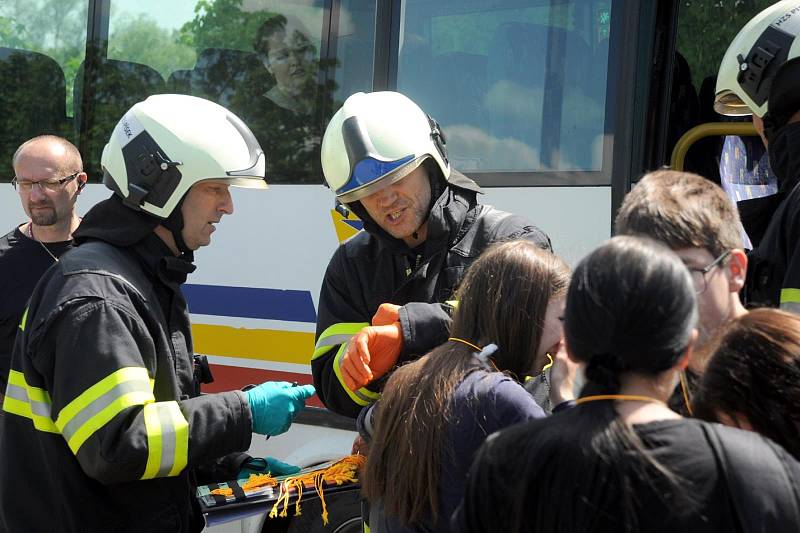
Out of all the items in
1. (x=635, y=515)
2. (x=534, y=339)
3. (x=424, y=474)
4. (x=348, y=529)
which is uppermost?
(x=534, y=339)

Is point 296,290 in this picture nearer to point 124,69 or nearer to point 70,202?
point 70,202

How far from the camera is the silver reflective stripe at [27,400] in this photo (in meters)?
2.37

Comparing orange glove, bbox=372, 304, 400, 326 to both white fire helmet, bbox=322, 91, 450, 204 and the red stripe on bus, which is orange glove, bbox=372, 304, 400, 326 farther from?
the red stripe on bus

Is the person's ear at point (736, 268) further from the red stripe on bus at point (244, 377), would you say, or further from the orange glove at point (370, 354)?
the red stripe on bus at point (244, 377)

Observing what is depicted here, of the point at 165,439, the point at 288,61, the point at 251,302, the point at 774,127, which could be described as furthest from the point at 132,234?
the point at 288,61

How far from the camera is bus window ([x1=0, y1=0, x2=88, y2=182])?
549 centimetres

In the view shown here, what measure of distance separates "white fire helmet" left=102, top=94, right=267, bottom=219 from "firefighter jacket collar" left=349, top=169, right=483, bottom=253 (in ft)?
1.27

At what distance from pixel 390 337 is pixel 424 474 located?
0.60 m

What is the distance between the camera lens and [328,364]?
2.75 metres

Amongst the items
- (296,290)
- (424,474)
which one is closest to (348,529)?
(296,290)

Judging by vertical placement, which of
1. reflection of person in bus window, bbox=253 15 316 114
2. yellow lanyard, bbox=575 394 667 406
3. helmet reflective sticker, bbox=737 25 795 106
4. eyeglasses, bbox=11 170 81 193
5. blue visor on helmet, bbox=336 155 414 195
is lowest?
yellow lanyard, bbox=575 394 667 406

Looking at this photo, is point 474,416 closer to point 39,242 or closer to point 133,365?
point 133,365

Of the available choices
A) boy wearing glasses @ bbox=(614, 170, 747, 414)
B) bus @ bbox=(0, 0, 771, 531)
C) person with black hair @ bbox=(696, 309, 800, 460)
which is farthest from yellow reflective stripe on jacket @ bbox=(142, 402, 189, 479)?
bus @ bbox=(0, 0, 771, 531)

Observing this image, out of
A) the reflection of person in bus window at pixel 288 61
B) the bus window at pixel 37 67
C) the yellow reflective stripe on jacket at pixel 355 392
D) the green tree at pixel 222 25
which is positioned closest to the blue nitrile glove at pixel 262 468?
the yellow reflective stripe on jacket at pixel 355 392
